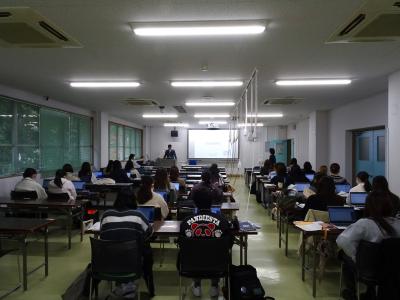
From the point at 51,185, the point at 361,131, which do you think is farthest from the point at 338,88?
the point at 51,185

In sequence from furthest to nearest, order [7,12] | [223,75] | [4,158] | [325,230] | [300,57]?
[4,158]
[223,75]
[300,57]
[325,230]
[7,12]

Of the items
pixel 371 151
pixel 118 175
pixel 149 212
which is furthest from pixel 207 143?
pixel 149 212

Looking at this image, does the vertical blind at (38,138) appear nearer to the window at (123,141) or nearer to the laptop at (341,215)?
the window at (123,141)

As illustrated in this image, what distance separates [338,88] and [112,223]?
5654 mm

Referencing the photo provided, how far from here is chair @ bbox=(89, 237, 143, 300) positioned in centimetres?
262

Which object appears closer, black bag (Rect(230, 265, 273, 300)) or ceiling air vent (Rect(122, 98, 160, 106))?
black bag (Rect(230, 265, 273, 300))

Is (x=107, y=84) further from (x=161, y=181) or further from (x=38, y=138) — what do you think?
(x=38, y=138)

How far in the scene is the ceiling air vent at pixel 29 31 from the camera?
2.88 meters

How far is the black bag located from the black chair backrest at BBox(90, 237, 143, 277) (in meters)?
0.97

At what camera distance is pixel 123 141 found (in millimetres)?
13859

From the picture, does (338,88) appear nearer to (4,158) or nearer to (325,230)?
(325,230)

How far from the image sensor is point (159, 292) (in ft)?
11.2

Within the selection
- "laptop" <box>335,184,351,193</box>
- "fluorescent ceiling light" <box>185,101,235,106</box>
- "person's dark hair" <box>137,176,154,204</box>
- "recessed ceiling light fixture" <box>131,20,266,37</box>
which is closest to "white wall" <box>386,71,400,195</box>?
"laptop" <box>335,184,351,193</box>

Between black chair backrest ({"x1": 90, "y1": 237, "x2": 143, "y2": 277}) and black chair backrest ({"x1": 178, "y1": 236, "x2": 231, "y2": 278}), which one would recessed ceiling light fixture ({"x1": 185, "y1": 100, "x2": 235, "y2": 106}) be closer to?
black chair backrest ({"x1": 178, "y1": 236, "x2": 231, "y2": 278})
